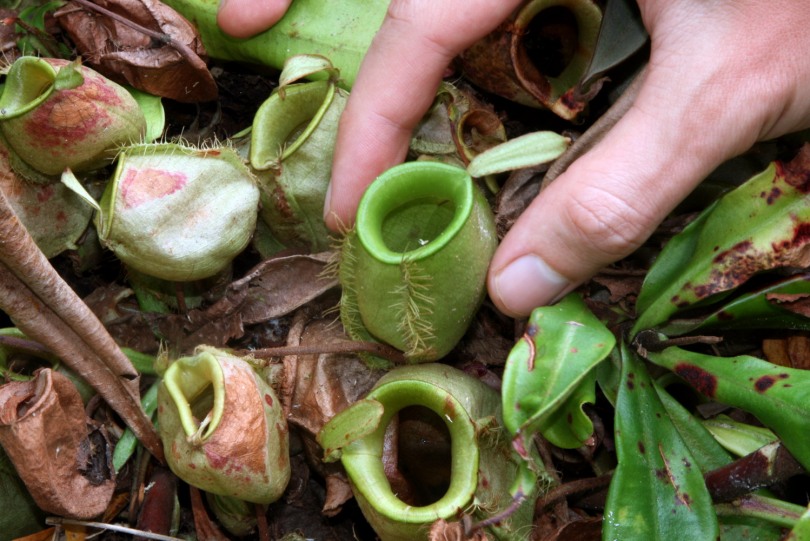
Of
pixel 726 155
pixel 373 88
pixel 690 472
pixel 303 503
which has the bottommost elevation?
pixel 303 503

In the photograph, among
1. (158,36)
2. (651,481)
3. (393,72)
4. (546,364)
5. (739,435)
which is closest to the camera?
(546,364)

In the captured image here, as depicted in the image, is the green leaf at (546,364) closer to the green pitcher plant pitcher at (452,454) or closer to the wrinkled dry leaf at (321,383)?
the green pitcher plant pitcher at (452,454)

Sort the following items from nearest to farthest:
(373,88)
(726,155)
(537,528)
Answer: (726,155) < (537,528) < (373,88)

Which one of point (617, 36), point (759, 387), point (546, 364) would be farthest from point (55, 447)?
point (617, 36)

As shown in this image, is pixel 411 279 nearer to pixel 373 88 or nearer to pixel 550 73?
pixel 373 88

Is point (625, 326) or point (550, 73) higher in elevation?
point (550, 73)

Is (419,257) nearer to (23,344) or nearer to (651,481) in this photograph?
(651,481)

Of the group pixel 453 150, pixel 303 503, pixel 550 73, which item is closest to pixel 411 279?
pixel 453 150

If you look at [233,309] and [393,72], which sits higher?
[393,72]
